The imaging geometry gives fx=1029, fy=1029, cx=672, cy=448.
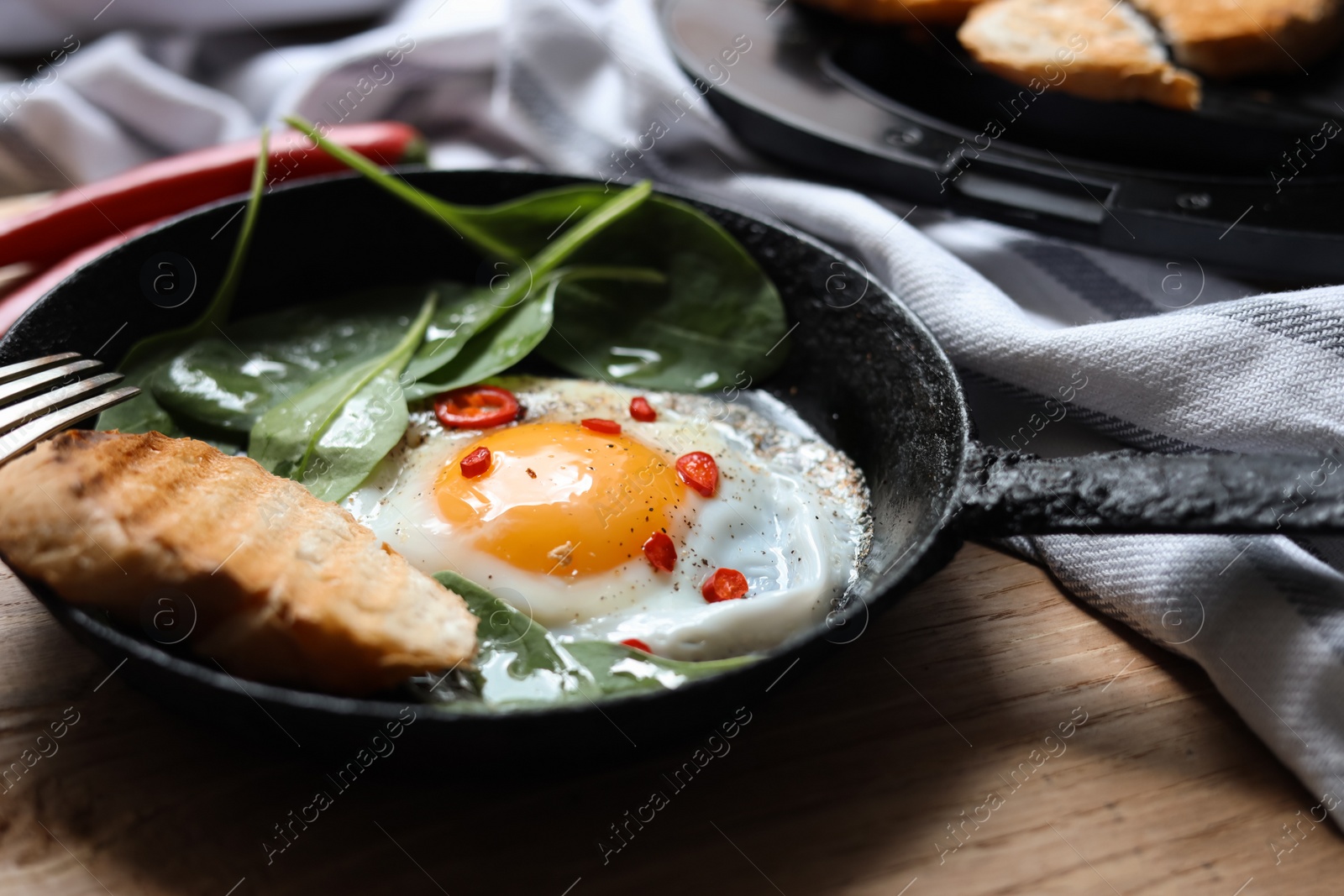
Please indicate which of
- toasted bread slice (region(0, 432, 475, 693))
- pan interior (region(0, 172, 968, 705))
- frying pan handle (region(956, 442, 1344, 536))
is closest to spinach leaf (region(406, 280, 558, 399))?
pan interior (region(0, 172, 968, 705))

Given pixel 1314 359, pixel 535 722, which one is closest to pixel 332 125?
pixel 535 722

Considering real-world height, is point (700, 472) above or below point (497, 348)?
below

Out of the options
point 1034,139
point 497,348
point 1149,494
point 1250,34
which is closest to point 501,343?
point 497,348

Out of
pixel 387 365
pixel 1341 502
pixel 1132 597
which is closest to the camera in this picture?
pixel 1341 502

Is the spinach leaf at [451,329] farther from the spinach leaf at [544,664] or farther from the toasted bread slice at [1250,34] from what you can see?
the toasted bread slice at [1250,34]

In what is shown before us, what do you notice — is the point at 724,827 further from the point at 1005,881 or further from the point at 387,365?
the point at 387,365

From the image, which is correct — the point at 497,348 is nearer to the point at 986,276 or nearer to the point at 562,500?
the point at 562,500

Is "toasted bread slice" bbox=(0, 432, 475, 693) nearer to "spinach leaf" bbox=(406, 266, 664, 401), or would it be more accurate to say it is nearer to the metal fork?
the metal fork
